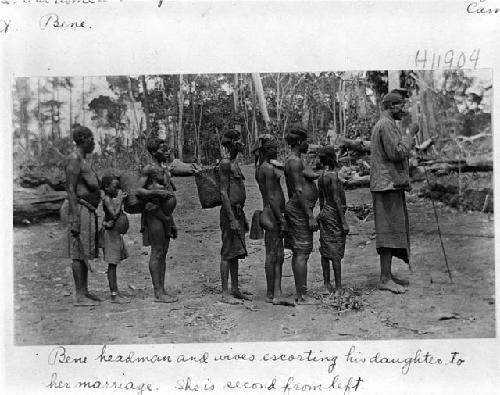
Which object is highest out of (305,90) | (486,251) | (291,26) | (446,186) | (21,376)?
(291,26)

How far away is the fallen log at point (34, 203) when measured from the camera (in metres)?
10.2

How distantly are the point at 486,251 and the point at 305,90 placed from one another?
2658 millimetres

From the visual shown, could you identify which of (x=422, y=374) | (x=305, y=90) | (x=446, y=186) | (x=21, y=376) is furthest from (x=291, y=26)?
(x=21, y=376)

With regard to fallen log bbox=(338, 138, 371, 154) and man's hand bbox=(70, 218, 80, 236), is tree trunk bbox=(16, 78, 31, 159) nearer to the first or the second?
man's hand bbox=(70, 218, 80, 236)

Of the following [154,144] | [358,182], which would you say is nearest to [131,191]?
[154,144]

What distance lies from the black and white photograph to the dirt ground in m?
0.02

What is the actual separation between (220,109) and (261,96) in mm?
498

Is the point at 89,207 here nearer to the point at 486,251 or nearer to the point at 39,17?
the point at 39,17

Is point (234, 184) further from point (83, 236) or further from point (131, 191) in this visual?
→ point (83, 236)

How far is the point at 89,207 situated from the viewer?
10188 millimetres

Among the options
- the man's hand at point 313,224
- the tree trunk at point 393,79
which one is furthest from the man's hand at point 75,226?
the tree trunk at point 393,79

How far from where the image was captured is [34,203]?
1025 cm

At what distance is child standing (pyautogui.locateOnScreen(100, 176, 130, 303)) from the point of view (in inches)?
403

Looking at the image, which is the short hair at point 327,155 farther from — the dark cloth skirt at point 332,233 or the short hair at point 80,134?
the short hair at point 80,134
